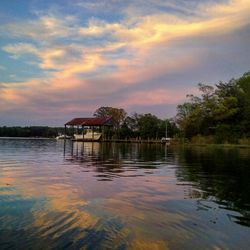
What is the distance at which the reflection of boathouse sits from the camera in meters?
107

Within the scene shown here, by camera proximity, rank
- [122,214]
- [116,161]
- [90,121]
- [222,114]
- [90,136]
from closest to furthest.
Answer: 1. [122,214]
2. [116,161]
3. [222,114]
4. [90,121]
5. [90,136]

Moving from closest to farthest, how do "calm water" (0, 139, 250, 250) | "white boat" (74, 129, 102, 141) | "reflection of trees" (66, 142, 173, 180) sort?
"calm water" (0, 139, 250, 250) < "reflection of trees" (66, 142, 173, 180) < "white boat" (74, 129, 102, 141)

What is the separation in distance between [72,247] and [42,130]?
189 meters

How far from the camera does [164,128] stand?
392ft

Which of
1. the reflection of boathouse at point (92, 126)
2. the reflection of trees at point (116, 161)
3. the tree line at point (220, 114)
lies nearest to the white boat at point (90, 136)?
the reflection of boathouse at point (92, 126)

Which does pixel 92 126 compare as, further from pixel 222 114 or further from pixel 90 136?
pixel 222 114

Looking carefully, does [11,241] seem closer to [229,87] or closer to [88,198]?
[88,198]

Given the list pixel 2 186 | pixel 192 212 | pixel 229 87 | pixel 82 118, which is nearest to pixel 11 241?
pixel 192 212

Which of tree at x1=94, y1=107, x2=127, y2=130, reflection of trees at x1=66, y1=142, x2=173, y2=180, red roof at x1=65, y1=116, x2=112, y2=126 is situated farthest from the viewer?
tree at x1=94, y1=107, x2=127, y2=130

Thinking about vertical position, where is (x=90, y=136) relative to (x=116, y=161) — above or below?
above

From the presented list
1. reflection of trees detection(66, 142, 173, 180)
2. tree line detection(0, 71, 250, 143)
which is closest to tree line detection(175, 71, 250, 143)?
tree line detection(0, 71, 250, 143)

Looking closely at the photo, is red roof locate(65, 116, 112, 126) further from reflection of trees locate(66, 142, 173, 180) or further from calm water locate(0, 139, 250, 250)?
calm water locate(0, 139, 250, 250)

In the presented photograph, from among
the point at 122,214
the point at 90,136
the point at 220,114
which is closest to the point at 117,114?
the point at 90,136

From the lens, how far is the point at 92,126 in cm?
10969
